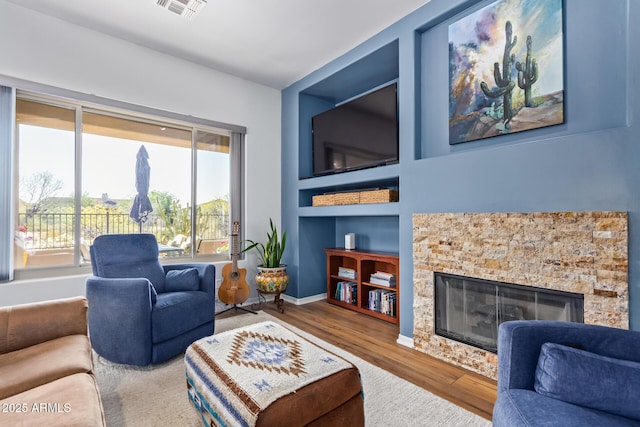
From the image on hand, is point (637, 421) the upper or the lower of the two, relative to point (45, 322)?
lower

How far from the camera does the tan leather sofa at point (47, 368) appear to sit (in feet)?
3.40

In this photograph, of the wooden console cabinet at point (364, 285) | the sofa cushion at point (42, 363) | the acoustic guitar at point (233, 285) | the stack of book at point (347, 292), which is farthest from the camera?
the stack of book at point (347, 292)

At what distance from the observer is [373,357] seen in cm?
245

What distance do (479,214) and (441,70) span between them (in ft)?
4.13

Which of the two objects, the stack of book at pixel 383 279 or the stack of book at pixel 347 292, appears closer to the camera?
the stack of book at pixel 383 279

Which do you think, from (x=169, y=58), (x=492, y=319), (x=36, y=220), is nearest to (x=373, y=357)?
(x=492, y=319)

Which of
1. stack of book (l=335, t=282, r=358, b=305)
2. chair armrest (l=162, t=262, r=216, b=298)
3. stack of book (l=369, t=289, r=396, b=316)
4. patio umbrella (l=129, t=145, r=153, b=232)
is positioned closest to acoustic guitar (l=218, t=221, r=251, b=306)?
chair armrest (l=162, t=262, r=216, b=298)

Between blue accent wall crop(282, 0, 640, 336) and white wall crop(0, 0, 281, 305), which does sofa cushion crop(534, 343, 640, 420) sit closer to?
blue accent wall crop(282, 0, 640, 336)

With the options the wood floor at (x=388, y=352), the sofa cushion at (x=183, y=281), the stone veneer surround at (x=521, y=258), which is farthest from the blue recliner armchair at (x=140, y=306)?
the stone veneer surround at (x=521, y=258)

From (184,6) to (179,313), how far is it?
7.97 ft

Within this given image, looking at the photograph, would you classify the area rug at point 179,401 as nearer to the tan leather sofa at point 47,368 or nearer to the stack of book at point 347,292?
the tan leather sofa at point 47,368

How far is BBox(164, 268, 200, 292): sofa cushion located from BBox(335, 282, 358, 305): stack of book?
1.73 metres

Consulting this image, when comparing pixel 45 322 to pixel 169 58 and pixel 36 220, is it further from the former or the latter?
pixel 169 58

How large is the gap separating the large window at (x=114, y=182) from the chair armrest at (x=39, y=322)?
152cm
